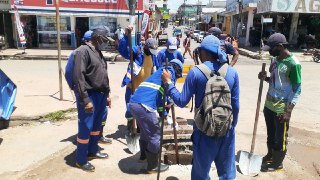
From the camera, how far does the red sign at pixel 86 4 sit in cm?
2051

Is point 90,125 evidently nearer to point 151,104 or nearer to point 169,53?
point 151,104

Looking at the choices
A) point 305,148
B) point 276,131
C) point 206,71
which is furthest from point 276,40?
point 305,148

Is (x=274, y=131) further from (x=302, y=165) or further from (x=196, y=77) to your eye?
(x=196, y=77)

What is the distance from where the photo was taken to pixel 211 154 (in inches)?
123

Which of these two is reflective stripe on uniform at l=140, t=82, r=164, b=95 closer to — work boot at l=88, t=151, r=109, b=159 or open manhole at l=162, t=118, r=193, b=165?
open manhole at l=162, t=118, r=193, b=165

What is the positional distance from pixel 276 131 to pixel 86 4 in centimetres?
1856

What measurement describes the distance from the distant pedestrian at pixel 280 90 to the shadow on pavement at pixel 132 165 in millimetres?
1871

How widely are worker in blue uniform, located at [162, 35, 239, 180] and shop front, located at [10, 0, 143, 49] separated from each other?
1821cm

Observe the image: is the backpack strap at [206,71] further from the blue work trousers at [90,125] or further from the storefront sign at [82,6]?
the storefront sign at [82,6]

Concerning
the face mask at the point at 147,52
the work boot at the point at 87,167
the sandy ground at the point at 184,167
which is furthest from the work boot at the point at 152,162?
the face mask at the point at 147,52

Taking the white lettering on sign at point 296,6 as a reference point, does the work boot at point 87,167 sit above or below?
below

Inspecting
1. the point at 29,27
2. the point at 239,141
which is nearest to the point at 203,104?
the point at 239,141

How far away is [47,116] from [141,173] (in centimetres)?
311

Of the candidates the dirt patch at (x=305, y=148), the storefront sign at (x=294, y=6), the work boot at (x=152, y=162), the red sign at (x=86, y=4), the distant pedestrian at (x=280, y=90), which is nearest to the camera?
the distant pedestrian at (x=280, y=90)
